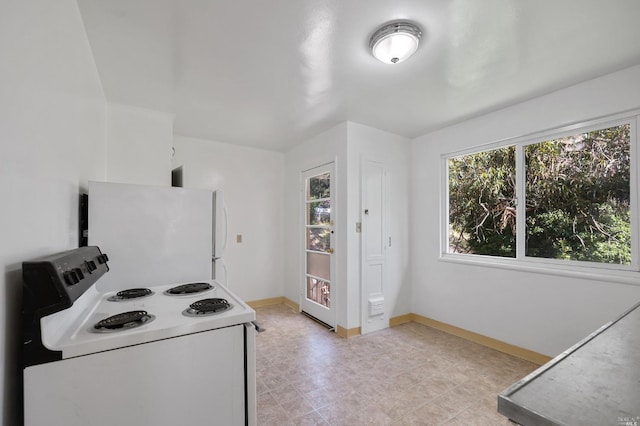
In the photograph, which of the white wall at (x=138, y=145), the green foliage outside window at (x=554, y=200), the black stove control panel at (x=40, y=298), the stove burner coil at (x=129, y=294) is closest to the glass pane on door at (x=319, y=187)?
the green foliage outside window at (x=554, y=200)

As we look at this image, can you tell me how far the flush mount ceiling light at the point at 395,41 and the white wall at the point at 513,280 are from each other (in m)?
1.61

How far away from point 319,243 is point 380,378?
1.78m

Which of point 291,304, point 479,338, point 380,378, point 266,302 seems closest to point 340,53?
point 380,378

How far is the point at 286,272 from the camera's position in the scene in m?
4.44

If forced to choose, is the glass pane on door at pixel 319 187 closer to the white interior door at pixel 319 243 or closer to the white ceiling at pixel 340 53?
the white interior door at pixel 319 243

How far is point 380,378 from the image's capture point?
2312mm

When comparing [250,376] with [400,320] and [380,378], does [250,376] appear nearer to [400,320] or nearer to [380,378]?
[380,378]

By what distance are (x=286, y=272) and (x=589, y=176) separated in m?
3.69

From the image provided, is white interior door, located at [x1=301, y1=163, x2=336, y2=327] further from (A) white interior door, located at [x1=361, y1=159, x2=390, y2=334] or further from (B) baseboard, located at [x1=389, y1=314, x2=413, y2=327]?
(B) baseboard, located at [x1=389, y1=314, x2=413, y2=327]

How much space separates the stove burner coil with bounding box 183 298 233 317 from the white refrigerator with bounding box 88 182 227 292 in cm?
75

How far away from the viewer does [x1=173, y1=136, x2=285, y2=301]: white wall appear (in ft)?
12.5

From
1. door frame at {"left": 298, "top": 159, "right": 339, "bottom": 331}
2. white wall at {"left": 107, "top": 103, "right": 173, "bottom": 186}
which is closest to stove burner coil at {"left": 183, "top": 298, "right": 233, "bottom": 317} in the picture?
white wall at {"left": 107, "top": 103, "right": 173, "bottom": 186}

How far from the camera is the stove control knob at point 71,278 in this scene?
0.98m

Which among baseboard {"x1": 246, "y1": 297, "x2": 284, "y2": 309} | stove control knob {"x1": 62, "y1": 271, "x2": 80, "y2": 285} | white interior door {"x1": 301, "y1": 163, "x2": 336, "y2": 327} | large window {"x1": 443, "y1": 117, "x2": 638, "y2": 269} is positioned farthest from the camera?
baseboard {"x1": 246, "y1": 297, "x2": 284, "y2": 309}
